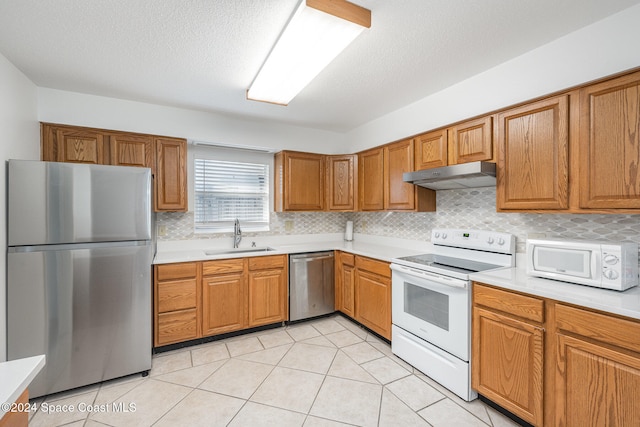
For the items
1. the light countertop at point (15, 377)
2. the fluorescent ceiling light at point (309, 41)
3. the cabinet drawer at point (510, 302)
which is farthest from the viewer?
the cabinet drawer at point (510, 302)

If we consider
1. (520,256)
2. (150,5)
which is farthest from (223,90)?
(520,256)

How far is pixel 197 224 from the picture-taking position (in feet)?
11.1

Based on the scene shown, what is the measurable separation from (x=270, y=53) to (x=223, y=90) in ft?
3.00

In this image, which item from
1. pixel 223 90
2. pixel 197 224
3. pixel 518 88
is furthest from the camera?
pixel 197 224

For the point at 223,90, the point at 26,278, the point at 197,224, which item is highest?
the point at 223,90

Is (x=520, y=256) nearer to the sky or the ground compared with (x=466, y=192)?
nearer to the ground

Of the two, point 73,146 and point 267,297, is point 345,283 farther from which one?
point 73,146

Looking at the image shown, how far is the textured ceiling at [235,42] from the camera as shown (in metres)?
1.57

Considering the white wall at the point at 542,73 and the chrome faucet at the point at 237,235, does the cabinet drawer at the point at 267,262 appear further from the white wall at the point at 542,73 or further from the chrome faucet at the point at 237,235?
the white wall at the point at 542,73

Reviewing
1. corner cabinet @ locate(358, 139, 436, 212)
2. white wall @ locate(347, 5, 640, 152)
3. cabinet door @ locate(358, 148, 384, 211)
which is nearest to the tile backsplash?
corner cabinet @ locate(358, 139, 436, 212)

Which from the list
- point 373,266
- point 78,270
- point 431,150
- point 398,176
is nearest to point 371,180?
point 398,176

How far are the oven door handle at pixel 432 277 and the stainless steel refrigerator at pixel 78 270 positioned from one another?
6.91 ft

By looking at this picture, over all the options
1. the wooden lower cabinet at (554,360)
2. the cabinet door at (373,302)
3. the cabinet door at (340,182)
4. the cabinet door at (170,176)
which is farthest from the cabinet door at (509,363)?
the cabinet door at (170,176)

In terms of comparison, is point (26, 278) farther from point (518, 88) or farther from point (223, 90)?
point (518, 88)
